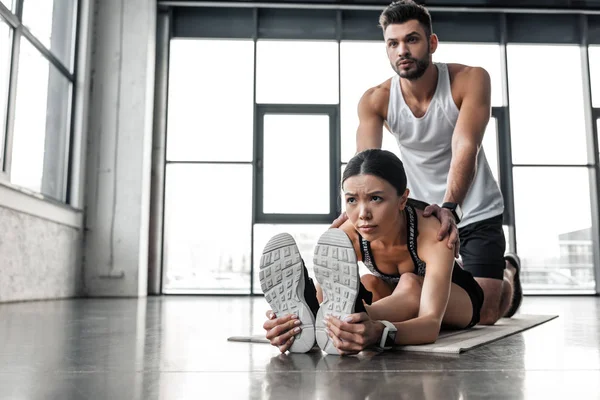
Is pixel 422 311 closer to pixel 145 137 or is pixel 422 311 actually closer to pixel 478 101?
pixel 478 101

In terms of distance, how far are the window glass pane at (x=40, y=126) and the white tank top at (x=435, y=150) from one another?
2894 millimetres

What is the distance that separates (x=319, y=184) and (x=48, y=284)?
269 cm

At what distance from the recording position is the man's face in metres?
1.96

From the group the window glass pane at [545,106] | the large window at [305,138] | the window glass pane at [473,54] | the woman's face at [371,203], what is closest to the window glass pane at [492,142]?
the large window at [305,138]

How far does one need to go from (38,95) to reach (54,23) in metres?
0.78

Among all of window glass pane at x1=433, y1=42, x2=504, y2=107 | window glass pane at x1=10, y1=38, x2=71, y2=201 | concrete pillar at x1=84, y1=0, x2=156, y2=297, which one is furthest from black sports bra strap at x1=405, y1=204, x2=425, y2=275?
window glass pane at x1=433, y1=42, x2=504, y2=107

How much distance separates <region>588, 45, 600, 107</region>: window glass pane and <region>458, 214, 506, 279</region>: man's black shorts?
14.6ft

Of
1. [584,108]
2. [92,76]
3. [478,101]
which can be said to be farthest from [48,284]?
[584,108]

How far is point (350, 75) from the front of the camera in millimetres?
5977

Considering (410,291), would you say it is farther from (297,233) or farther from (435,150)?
(297,233)

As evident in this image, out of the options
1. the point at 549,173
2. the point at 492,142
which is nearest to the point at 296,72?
the point at 492,142

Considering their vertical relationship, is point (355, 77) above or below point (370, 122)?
above

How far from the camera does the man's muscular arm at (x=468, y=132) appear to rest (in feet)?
6.26

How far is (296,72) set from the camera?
5.95 meters
